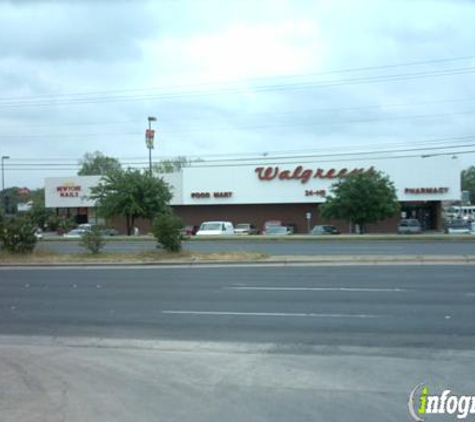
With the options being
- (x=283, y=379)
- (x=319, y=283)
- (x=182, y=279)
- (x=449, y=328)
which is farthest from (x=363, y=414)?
(x=182, y=279)

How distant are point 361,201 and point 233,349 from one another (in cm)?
3765

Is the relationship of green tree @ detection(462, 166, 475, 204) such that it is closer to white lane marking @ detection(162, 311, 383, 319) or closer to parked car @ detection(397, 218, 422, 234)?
parked car @ detection(397, 218, 422, 234)

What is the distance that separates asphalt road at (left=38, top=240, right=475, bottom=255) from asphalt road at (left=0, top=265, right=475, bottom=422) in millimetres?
10040

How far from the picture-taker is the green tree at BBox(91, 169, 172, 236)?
4578cm

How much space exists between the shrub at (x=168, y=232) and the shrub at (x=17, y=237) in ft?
16.8

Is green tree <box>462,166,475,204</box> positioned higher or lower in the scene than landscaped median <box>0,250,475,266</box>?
higher

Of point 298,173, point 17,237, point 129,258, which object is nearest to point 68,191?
point 298,173

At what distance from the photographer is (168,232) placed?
2303cm

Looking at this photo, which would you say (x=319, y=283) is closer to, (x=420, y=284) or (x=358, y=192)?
(x=420, y=284)

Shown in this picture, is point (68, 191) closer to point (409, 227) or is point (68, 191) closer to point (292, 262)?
point (409, 227)

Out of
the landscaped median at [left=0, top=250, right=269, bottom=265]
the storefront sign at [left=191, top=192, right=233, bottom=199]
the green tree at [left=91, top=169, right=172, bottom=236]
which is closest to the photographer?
the landscaped median at [left=0, top=250, right=269, bottom=265]

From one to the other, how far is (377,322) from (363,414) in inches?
185

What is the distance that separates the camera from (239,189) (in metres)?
57.8

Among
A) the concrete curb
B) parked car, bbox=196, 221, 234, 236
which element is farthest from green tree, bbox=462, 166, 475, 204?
the concrete curb
